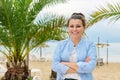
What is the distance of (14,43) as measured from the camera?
10.7 meters

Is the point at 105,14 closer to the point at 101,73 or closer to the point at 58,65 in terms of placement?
the point at 58,65

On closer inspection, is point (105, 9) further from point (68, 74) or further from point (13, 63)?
point (68, 74)

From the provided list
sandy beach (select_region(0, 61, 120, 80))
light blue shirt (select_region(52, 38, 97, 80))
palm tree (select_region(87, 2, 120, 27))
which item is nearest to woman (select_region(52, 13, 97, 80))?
light blue shirt (select_region(52, 38, 97, 80))

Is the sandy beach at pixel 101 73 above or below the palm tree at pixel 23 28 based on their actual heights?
below

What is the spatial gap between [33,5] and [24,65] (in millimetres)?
1776

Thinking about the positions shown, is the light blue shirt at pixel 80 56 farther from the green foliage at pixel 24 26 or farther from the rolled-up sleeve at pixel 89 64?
the green foliage at pixel 24 26

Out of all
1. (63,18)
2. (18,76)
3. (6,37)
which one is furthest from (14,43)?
(63,18)

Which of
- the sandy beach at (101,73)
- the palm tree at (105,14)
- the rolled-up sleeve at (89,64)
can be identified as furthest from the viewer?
the sandy beach at (101,73)

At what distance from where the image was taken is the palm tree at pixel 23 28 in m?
10.3

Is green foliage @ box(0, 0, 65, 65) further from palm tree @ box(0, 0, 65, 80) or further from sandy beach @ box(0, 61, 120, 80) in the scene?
sandy beach @ box(0, 61, 120, 80)

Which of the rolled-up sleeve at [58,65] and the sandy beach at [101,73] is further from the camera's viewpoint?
the sandy beach at [101,73]

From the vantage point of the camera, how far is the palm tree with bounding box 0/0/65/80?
33.8 feet

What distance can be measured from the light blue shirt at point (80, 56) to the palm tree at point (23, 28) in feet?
21.2

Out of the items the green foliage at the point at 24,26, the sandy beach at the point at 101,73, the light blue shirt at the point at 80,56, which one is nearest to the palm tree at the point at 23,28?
the green foliage at the point at 24,26
